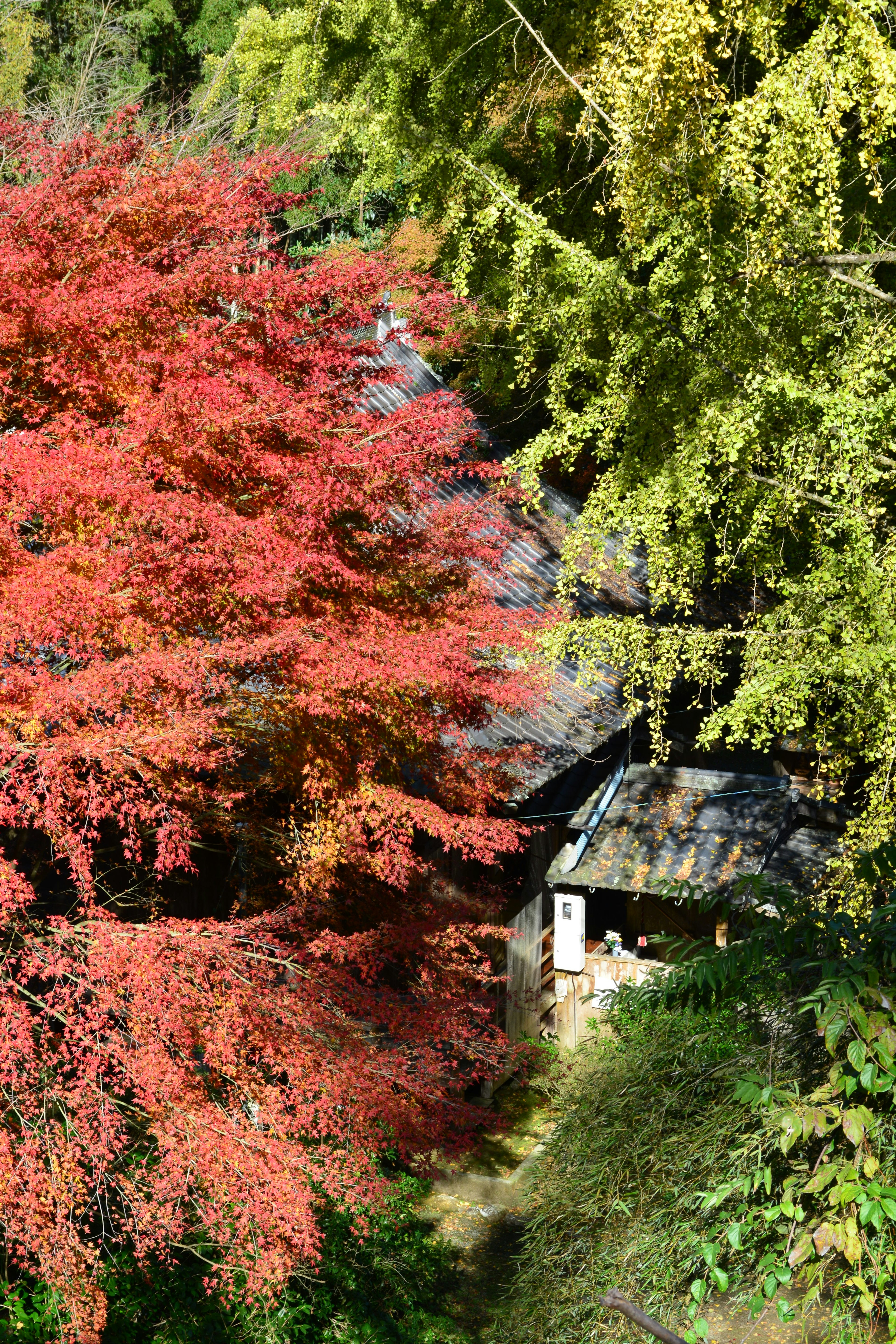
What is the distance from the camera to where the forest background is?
10.7 ft

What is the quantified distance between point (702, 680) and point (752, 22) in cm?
466

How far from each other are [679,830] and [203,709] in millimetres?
7146

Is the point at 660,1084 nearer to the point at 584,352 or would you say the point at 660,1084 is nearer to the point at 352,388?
the point at 352,388

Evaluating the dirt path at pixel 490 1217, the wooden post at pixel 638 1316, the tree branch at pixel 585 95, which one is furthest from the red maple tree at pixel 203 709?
the wooden post at pixel 638 1316

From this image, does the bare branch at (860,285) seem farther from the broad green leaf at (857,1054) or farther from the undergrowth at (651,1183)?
the broad green leaf at (857,1054)

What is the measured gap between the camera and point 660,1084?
4586 millimetres

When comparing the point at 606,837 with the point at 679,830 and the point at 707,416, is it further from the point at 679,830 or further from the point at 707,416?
the point at 707,416

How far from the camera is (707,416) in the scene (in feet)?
27.3

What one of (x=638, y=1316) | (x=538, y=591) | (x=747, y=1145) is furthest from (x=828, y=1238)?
(x=538, y=591)

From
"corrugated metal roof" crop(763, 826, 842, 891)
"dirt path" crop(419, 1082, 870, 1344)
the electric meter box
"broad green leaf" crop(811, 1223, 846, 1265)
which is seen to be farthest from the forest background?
the electric meter box

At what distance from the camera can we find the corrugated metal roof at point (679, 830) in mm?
10656

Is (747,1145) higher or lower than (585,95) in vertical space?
lower

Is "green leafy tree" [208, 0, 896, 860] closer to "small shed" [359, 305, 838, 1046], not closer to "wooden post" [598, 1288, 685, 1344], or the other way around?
"small shed" [359, 305, 838, 1046]

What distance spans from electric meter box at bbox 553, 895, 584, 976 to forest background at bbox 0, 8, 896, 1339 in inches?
83.0
